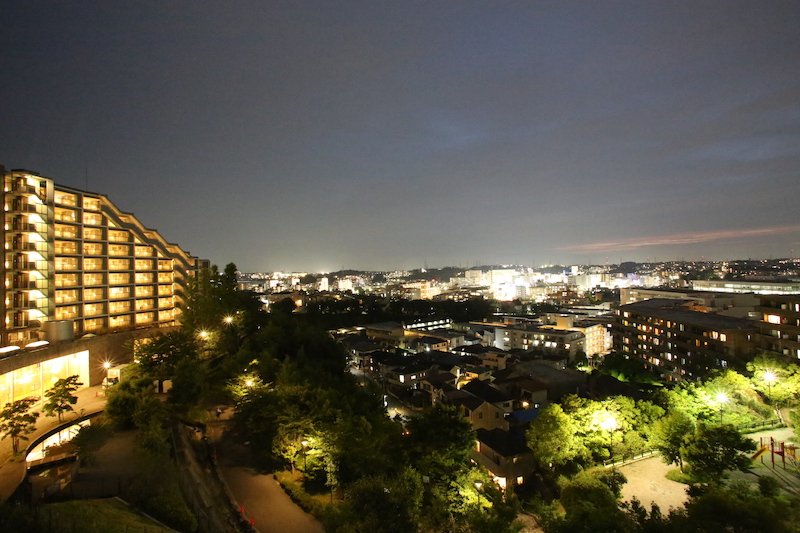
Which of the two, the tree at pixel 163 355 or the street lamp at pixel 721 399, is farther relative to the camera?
the street lamp at pixel 721 399

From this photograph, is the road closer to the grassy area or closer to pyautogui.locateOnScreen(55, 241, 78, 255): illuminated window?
the grassy area

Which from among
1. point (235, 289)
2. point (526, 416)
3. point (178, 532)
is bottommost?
point (526, 416)

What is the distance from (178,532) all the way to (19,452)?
547 centimetres

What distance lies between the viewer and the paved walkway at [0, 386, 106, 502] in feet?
26.8

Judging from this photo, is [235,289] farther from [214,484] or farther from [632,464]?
[632,464]

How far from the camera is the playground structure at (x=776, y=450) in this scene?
38.4 feet

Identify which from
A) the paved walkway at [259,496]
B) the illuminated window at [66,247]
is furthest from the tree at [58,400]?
the illuminated window at [66,247]

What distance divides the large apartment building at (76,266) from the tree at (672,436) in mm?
20804

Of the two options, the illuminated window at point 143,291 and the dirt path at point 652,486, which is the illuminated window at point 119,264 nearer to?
the illuminated window at point 143,291

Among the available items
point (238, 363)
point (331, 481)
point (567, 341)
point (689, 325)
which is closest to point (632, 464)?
point (331, 481)

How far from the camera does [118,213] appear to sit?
22.1 metres

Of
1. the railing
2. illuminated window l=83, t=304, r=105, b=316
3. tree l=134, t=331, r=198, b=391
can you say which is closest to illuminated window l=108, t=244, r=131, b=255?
illuminated window l=83, t=304, r=105, b=316

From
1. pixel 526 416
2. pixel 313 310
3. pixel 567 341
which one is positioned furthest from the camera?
pixel 313 310

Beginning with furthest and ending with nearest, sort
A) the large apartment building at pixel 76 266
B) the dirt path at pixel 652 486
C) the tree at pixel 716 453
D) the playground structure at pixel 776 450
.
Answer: the large apartment building at pixel 76 266, the playground structure at pixel 776 450, the dirt path at pixel 652 486, the tree at pixel 716 453
